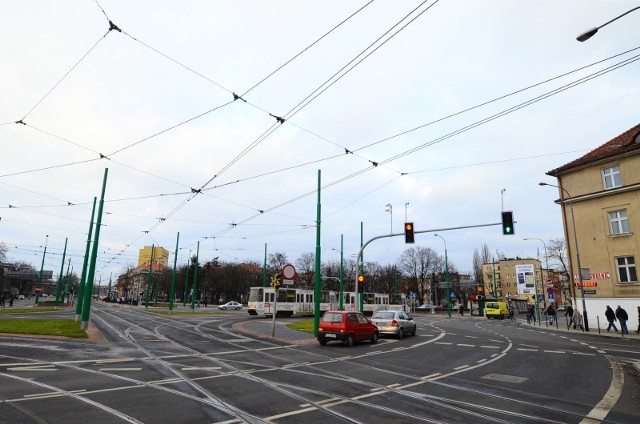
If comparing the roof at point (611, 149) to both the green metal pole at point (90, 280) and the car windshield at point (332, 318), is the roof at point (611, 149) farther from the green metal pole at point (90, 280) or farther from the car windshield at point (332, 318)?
the green metal pole at point (90, 280)

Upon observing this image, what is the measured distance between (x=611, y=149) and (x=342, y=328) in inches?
1037

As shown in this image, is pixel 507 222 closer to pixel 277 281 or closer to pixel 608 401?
pixel 277 281

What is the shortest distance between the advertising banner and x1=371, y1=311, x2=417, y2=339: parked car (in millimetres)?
21201

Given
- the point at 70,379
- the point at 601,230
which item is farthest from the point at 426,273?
the point at 70,379

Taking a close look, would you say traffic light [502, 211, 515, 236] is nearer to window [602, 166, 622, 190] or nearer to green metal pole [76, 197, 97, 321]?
window [602, 166, 622, 190]

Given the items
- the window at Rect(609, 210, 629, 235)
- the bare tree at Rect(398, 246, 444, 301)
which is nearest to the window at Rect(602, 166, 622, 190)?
the window at Rect(609, 210, 629, 235)

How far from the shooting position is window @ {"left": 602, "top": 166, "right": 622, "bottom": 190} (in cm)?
2967

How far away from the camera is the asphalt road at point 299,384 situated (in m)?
6.58

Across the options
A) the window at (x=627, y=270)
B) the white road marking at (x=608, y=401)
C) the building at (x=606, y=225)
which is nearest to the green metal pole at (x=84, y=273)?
the white road marking at (x=608, y=401)

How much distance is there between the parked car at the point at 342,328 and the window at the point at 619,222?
22.7m

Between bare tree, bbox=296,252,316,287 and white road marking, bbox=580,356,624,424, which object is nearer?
white road marking, bbox=580,356,624,424

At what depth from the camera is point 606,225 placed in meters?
30.0

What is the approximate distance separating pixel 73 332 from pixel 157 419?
557 inches

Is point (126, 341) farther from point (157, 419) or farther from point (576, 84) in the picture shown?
point (576, 84)
